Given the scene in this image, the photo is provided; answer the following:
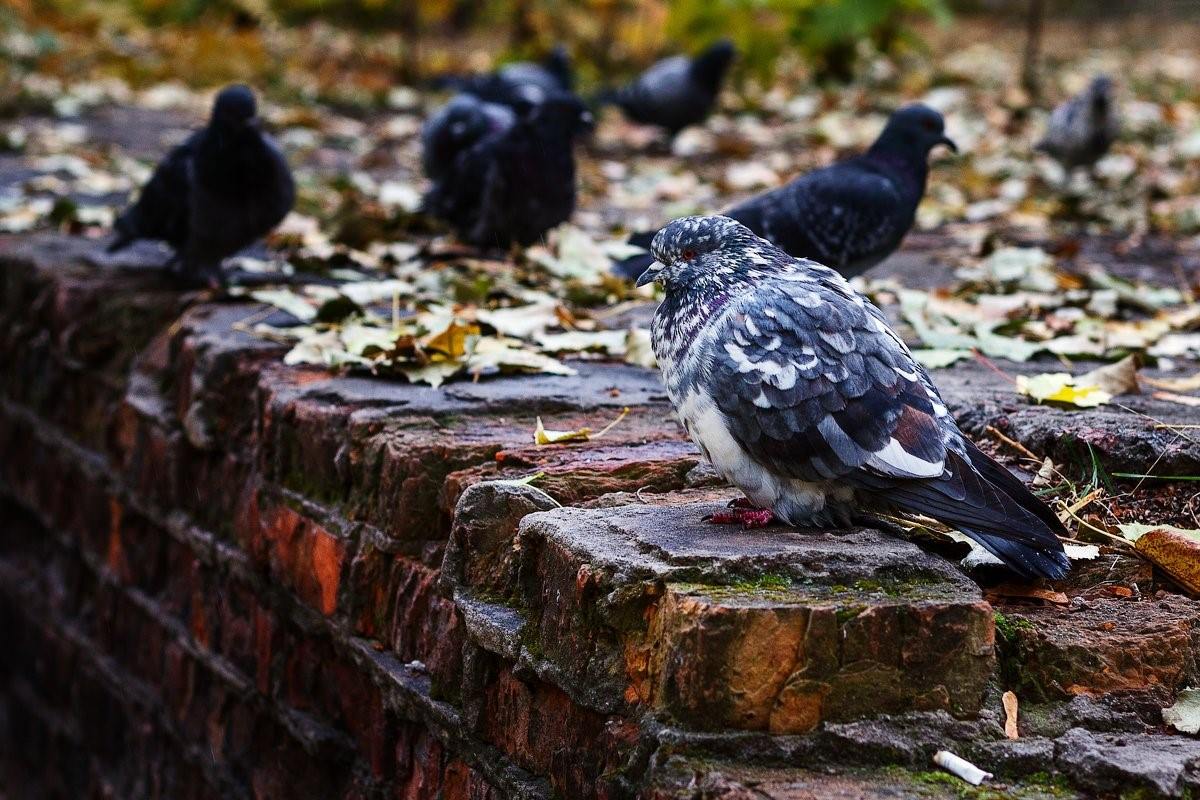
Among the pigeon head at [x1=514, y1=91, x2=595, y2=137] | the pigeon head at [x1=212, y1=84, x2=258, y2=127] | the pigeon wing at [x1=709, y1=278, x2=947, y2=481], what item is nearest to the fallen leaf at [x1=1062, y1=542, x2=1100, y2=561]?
the pigeon wing at [x1=709, y1=278, x2=947, y2=481]

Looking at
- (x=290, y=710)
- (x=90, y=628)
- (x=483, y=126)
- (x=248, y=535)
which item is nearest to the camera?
(x=290, y=710)

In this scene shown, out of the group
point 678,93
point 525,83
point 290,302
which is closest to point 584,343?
point 290,302

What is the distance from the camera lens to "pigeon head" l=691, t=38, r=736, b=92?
35.5 feet

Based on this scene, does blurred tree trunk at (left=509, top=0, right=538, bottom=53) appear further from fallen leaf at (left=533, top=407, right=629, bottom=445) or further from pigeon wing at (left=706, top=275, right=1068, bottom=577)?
pigeon wing at (left=706, top=275, right=1068, bottom=577)

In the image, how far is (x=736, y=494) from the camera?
9.88 feet

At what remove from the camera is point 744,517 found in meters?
2.68

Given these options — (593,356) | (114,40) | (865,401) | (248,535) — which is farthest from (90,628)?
(114,40)

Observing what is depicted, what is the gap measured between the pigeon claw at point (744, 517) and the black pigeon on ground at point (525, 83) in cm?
511

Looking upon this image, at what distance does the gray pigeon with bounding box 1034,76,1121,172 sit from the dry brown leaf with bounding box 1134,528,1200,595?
20.8ft

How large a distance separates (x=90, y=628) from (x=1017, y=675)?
4071 mm

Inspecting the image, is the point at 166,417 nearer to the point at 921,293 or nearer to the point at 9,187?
the point at 921,293

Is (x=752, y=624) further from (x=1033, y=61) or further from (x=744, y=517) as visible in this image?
(x=1033, y=61)

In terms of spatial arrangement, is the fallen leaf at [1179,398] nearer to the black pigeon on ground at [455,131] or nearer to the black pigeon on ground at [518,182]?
the black pigeon on ground at [518,182]

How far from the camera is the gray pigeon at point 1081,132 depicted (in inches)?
340
